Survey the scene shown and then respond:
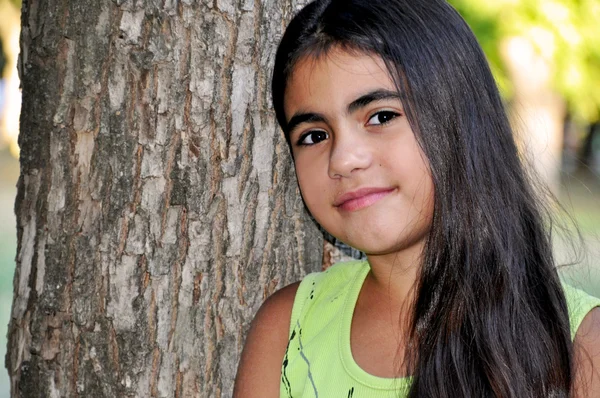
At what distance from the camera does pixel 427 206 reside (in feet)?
6.14

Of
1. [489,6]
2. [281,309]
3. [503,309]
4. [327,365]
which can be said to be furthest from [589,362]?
[489,6]

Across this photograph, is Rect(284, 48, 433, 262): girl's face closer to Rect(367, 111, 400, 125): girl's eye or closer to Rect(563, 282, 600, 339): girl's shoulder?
Rect(367, 111, 400, 125): girl's eye

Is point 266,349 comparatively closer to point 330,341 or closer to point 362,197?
point 330,341

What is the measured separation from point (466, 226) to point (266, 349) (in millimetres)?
623

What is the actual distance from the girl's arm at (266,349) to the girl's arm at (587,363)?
2.45ft

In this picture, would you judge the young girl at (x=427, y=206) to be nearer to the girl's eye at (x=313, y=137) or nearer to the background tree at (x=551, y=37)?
the girl's eye at (x=313, y=137)

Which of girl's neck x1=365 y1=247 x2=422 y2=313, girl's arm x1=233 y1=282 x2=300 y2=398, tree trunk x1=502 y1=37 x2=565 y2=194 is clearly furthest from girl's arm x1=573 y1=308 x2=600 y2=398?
tree trunk x1=502 y1=37 x2=565 y2=194

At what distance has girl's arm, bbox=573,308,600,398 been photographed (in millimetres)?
1754

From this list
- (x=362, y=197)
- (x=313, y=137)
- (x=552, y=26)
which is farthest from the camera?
(x=552, y=26)

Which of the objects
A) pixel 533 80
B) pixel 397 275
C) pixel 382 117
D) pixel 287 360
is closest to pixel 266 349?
pixel 287 360

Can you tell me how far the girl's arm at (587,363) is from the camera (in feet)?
5.75

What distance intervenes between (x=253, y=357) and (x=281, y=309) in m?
0.15

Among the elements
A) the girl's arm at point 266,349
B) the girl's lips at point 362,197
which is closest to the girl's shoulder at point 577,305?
the girl's lips at point 362,197

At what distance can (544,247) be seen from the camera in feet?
6.43
